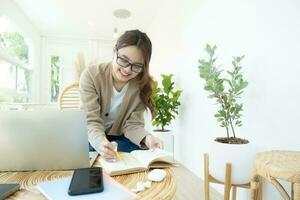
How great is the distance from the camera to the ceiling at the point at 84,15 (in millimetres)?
3650

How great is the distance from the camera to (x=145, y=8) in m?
3.79

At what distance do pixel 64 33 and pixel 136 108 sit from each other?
4.73 m

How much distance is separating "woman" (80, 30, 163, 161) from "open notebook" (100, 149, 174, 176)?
0.56ft

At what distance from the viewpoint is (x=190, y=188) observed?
2.02 metres

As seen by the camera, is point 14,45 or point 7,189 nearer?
point 7,189

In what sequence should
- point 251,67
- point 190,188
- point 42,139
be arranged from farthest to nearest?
1. point 190,188
2. point 251,67
3. point 42,139

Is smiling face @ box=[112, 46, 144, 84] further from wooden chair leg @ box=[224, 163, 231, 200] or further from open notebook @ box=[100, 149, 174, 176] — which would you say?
wooden chair leg @ box=[224, 163, 231, 200]

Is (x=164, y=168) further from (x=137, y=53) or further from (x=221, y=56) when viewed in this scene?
(x=221, y=56)

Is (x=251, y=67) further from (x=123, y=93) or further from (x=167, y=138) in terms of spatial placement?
(x=167, y=138)

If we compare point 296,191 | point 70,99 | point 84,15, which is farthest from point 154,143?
point 84,15

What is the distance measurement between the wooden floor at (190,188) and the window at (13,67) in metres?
2.76

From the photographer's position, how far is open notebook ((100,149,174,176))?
74cm

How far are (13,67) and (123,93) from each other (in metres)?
3.40

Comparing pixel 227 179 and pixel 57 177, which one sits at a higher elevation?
pixel 57 177
